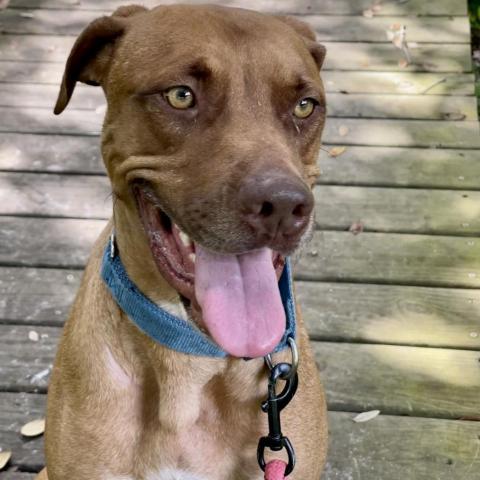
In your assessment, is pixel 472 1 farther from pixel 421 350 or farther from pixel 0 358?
pixel 0 358

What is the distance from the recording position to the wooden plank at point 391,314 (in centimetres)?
350

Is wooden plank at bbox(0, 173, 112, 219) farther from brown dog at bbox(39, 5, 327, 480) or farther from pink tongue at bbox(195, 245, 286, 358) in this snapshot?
pink tongue at bbox(195, 245, 286, 358)

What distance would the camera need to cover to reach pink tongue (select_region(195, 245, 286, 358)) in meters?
2.02

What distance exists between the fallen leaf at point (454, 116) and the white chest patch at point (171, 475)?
10.1 feet

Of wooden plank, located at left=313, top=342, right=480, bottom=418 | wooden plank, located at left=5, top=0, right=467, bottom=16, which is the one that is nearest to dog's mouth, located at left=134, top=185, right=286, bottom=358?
wooden plank, located at left=313, top=342, right=480, bottom=418

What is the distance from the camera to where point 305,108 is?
2232mm

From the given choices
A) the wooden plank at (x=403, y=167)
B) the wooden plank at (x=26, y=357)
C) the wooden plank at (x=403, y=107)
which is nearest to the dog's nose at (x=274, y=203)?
the wooden plank at (x=26, y=357)

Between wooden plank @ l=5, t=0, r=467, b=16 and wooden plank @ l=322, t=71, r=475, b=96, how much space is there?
77cm

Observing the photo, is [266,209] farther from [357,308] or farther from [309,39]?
[357,308]

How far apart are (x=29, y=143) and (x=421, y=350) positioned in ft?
8.23

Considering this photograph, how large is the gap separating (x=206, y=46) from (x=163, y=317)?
0.74 metres

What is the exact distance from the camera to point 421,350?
3432 mm

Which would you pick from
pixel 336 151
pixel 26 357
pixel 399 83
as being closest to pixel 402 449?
pixel 26 357

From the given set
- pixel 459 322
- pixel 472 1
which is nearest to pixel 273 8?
pixel 472 1
